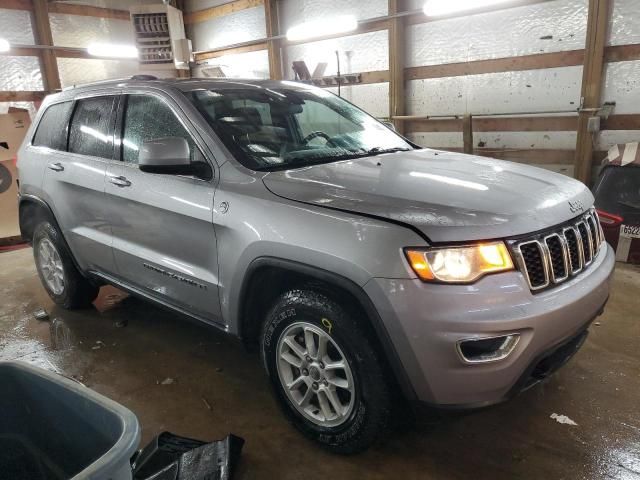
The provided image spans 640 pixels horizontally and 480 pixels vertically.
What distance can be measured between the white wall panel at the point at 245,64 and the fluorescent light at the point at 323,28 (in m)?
1.10

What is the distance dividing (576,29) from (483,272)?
210 inches

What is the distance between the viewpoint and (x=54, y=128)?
3.58 metres

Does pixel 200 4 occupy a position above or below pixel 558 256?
above

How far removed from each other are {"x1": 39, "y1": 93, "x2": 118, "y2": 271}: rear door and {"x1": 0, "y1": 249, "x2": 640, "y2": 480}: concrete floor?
617 millimetres

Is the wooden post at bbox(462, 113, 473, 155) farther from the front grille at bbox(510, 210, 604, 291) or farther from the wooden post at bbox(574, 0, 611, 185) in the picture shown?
the front grille at bbox(510, 210, 604, 291)

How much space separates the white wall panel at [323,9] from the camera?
750 cm

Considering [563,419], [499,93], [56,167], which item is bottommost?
[563,419]

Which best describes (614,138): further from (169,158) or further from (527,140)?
(169,158)

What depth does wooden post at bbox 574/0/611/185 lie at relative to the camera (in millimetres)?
5434

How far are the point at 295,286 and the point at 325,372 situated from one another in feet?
1.27

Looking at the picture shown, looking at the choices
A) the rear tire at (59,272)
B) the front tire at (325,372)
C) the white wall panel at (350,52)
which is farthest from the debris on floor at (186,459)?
the white wall panel at (350,52)

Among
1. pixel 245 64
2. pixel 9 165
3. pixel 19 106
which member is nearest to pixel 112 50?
pixel 19 106

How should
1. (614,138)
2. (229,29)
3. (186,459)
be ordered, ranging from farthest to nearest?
(229,29) < (614,138) < (186,459)

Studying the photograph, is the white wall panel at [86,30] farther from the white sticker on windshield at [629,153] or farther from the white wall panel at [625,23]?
the white sticker on windshield at [629,153]
